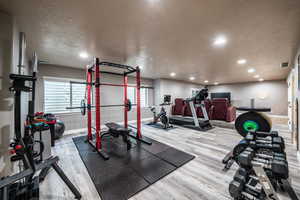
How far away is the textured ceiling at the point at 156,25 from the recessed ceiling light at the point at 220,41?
0.29 ft

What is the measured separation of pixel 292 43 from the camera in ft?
8.55

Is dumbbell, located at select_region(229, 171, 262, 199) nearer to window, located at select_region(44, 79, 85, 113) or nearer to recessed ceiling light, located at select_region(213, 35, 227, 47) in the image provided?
recessed ceiling light, located at select_region(213, 35, 227, 47)

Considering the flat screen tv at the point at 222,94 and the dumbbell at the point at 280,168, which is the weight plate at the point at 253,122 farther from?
the flat screen tv at the point at 222,94

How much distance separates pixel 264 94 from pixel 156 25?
34.9ft

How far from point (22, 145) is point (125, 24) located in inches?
87.0

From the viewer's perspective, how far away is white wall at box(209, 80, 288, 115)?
784 centimetres

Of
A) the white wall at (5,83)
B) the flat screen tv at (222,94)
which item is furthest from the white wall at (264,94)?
the white wall at (5,83)

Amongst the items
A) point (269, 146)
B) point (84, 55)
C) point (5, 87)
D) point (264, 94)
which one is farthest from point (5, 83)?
point (264, 94)

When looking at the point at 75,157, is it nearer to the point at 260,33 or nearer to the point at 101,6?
the point at 101,6

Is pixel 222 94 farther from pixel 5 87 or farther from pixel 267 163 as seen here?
pixel 5 87

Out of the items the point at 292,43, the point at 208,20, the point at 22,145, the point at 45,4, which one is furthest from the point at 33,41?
the point at 292,43

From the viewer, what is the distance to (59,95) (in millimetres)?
4484

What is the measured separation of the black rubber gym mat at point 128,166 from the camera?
5.34 ft

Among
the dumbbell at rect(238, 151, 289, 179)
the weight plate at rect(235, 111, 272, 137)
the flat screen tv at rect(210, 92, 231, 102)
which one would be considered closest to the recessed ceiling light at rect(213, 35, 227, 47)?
the weight plate at rect(235, 111, 272, 137)
